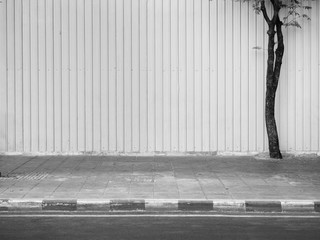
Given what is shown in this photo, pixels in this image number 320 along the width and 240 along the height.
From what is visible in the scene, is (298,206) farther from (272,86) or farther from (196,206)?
(272,86)

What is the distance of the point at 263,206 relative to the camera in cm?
1001

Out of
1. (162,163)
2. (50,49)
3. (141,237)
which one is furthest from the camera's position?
(50,49)

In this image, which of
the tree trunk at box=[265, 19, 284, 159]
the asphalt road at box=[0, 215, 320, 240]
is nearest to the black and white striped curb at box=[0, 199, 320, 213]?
the asphalt road at box=[0, 215, 320, 240]

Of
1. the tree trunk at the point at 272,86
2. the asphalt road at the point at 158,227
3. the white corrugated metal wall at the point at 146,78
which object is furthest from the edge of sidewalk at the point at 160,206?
the white corrugated metal wall at the point at 146,78

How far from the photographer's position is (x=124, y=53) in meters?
16.5

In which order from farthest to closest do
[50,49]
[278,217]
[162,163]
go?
[50,49] < [162,163] < [278,217]

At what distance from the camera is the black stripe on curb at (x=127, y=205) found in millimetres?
9953

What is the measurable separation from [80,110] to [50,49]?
5.66 ft

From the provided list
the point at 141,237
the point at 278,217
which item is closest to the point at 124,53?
the point at 278,217

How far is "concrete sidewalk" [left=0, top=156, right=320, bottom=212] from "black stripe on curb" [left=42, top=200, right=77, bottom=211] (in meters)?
0.02

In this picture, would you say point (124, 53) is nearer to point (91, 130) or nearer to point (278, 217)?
point (91, 130)

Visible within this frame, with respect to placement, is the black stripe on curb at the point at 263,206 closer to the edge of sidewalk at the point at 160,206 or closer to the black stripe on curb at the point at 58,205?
the edge of sidewalk at the point at 160,206

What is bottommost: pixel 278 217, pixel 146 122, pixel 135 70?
pixel 278 217

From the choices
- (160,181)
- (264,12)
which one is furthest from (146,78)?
(160,181)
